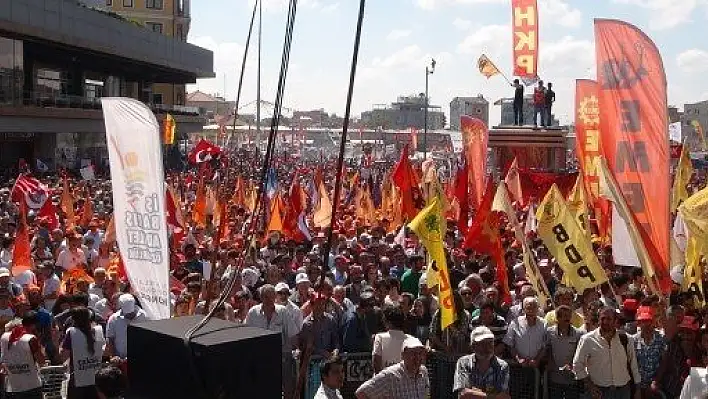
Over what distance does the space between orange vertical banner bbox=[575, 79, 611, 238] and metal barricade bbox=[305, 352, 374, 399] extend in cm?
756

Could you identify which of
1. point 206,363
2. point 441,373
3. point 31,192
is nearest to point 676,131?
point 31,192

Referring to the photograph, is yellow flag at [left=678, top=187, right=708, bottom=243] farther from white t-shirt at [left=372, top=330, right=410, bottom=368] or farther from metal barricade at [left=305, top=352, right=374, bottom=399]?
metal barricade at [left=305, top=352, right=374, bottom=399]

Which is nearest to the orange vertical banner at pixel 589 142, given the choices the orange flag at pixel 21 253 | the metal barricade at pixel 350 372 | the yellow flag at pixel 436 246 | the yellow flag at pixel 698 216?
the yellow flag at pixel 436 246

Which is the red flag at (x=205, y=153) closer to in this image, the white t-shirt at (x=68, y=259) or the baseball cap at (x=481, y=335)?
the white t-shirt at (x=68, y=259)

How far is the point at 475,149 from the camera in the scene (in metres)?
18.9

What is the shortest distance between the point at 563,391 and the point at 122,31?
4412cm

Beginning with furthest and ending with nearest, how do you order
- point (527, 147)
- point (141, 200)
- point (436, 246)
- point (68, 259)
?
point (527, 147) < point (68, 259) < point (436, 246) < point (141, 200)

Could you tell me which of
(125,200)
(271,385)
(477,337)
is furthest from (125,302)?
(271,385)

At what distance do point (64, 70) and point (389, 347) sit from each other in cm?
4685

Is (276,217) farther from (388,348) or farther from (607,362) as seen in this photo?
(607,362)

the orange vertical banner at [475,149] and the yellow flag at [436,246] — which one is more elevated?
the orange vertical banner at [475,149]

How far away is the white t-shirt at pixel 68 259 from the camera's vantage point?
42.7ft

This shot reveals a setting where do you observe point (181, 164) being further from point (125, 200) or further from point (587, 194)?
point (125, 200)

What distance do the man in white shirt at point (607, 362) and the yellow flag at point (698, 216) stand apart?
1441 millimetres
